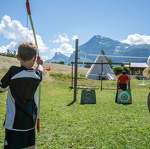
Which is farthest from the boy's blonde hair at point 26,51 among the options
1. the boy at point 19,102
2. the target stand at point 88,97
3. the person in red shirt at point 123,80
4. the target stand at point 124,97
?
the target stand at point 124,97

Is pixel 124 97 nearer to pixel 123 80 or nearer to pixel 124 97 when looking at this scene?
pixel 124 97

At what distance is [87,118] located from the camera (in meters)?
5.33

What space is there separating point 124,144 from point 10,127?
255 cm

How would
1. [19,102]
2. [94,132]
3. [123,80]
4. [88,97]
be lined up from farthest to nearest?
[88,97], [123,80], [94,132], [19,102]

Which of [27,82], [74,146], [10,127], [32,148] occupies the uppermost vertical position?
[27,82]

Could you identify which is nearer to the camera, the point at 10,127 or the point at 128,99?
the point at 10,127

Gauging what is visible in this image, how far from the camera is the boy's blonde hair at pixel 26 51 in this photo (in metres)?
1.83

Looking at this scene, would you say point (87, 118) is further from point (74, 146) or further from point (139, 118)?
point (74, 146)

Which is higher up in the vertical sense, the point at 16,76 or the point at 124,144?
the point at 16,76

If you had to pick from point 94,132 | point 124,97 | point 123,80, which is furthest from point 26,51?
point 124,97

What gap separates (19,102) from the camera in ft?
5.97

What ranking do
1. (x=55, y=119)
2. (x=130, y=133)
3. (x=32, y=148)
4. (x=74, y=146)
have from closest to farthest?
(x=32, y=148), (x=74, y=146), (x=130, y=133), (x=55, y=119)

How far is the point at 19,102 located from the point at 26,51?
0.58 meters

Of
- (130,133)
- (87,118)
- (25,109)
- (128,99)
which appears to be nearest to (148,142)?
(130,133)
